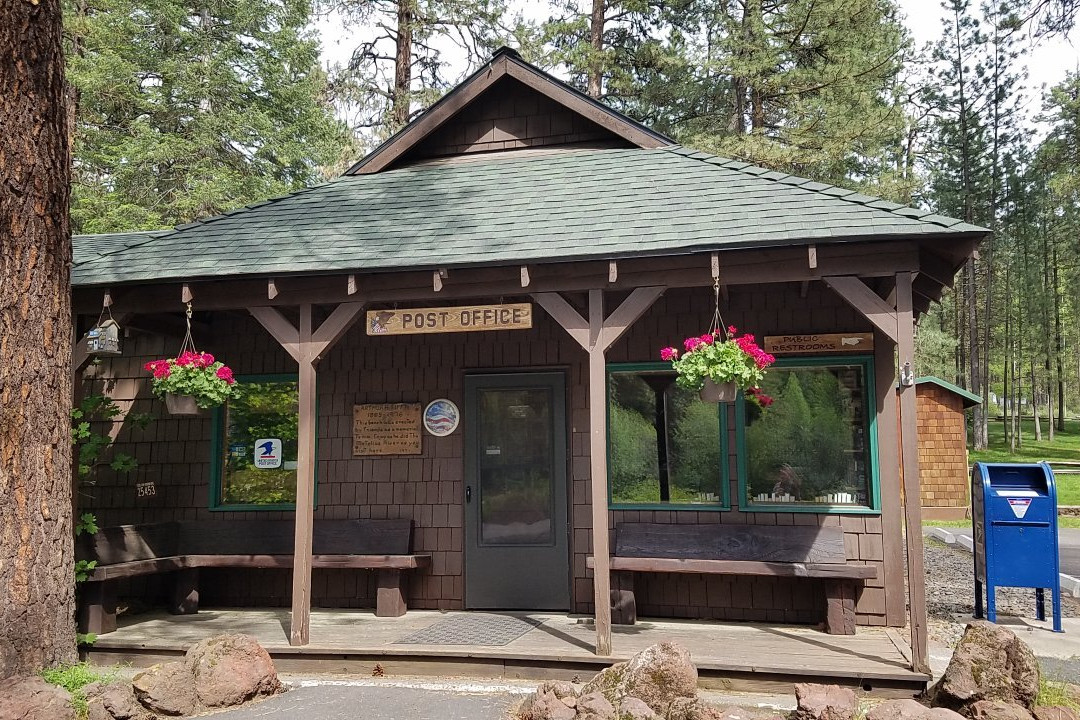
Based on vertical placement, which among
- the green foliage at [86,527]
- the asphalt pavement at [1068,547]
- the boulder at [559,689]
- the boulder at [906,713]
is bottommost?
the asphalt pavement at [1068,547]

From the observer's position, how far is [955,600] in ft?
28.1

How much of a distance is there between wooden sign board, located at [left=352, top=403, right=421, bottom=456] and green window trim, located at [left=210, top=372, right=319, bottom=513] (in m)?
0.45

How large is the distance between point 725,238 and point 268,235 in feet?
13.1

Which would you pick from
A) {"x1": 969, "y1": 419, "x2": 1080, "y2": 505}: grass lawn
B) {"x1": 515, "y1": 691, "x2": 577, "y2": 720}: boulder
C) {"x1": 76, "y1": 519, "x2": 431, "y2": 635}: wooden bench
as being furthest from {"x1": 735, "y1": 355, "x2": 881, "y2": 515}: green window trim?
{"x1": 969, "y1": 419, "x2": 1080, "y2": 505}: grass lawn

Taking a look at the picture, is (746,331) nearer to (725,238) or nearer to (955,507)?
(725,238)

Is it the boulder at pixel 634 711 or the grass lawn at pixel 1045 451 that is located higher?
the grass lawn at pixel 1045 451

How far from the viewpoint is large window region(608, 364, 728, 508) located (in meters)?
7.40

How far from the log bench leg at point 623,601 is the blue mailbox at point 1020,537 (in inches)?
120

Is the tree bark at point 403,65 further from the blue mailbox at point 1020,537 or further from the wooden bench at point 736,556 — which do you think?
the blue mailbox at point 1020,537

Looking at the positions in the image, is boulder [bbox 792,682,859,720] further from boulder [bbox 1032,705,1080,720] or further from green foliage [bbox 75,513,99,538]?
green foliage [bbox 75,513,99,538]

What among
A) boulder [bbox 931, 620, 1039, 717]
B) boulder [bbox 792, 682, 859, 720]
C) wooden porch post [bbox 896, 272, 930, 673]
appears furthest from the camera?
wooden porch post [bbox 896, 272, 930, 673]

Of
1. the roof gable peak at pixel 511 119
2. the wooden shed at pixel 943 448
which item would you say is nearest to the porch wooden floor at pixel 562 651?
the roof gable peak at pixel 511 119

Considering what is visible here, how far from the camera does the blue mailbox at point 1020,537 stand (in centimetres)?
702

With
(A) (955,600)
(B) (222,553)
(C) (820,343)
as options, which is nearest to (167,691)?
(B) (222,553)
